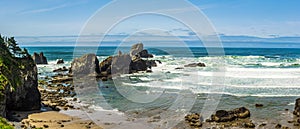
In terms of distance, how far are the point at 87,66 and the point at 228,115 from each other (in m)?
28.3

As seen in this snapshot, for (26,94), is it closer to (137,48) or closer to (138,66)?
(138,66)

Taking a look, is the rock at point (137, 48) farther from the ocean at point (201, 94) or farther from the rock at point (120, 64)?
the ocean at point (201, 94)

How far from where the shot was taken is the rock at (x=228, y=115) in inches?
784

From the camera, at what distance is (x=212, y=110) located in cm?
2283

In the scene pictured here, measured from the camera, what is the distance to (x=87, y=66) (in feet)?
149

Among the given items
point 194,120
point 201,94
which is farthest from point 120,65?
point 194,120

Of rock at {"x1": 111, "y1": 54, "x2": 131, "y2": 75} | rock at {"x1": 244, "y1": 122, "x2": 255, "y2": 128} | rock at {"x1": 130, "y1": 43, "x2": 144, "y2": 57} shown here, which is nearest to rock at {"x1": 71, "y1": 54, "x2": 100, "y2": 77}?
rock at {"x1": 111, "y1": 54, "x2": 131, "y2": 75}

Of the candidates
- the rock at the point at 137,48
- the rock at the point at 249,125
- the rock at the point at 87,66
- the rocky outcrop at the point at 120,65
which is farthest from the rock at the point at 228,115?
the rock at the point at 137,48

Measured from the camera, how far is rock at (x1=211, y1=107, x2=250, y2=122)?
1992 cm

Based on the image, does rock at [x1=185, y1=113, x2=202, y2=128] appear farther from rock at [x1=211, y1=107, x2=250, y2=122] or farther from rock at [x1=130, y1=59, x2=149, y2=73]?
rock at [x1=130, y1=59, x2=149, y2=73]

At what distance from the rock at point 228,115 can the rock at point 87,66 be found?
1048 inches

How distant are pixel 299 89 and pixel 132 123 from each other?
714 inches

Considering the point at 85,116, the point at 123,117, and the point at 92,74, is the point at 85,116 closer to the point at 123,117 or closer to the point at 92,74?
the point at 123,117

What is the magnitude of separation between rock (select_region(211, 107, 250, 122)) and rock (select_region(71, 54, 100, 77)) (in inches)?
1048
